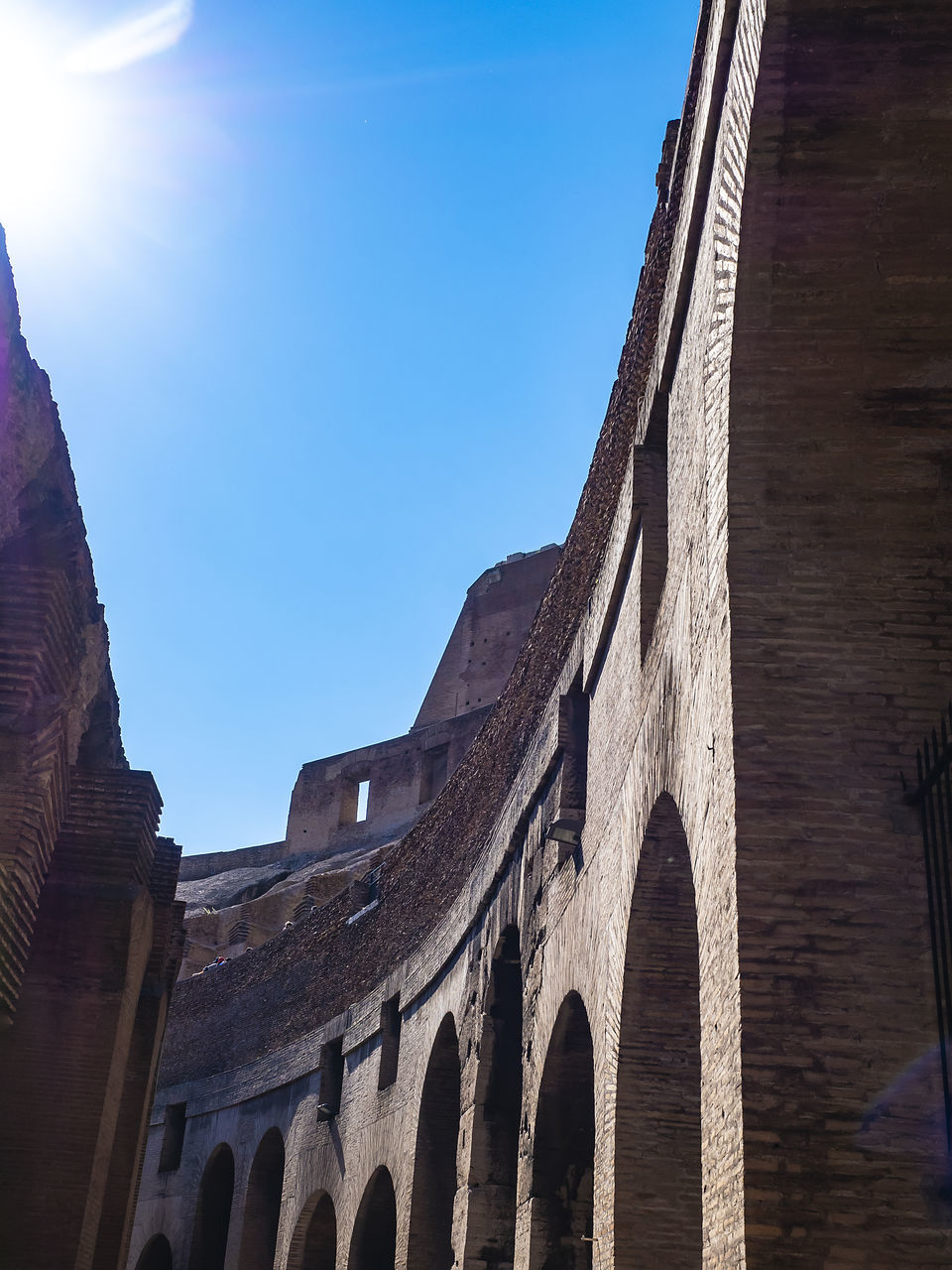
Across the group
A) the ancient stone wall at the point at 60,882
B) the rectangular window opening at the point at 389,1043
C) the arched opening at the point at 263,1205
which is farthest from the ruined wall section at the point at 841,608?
the arched opening at the point at 263,1205

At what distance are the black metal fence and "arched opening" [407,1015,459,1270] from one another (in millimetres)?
7910

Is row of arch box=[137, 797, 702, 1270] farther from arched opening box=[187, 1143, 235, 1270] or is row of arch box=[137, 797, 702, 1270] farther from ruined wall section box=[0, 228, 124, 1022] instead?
arched opening box=[187, 1143, 235, 1270]

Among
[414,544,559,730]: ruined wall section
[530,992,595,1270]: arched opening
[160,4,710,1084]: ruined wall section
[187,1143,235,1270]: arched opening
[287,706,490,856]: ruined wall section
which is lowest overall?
[530,992,595,1270]: arched opening

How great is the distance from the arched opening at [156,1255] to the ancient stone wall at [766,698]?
14284mm

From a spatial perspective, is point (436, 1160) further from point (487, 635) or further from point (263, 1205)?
point (487, 635)

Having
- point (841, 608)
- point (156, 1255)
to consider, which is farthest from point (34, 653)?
point (156, 1255)

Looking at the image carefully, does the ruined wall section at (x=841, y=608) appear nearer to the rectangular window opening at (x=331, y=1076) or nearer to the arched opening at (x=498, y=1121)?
the arched opening at (x=498, y=1121)

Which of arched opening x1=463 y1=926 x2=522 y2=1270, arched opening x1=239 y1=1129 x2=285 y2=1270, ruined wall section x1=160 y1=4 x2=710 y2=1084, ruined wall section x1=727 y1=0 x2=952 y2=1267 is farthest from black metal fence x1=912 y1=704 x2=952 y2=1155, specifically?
arched opening x1=239 y1=1129 x2=285 y2=1270

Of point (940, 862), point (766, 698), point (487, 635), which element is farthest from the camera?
point (487, 635)

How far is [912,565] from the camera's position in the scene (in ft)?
14.4

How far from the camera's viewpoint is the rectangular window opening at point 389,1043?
13.3m

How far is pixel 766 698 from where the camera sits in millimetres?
4145

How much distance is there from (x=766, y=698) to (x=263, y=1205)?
15231 mm

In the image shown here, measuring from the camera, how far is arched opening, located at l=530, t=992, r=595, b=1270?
719 cm
